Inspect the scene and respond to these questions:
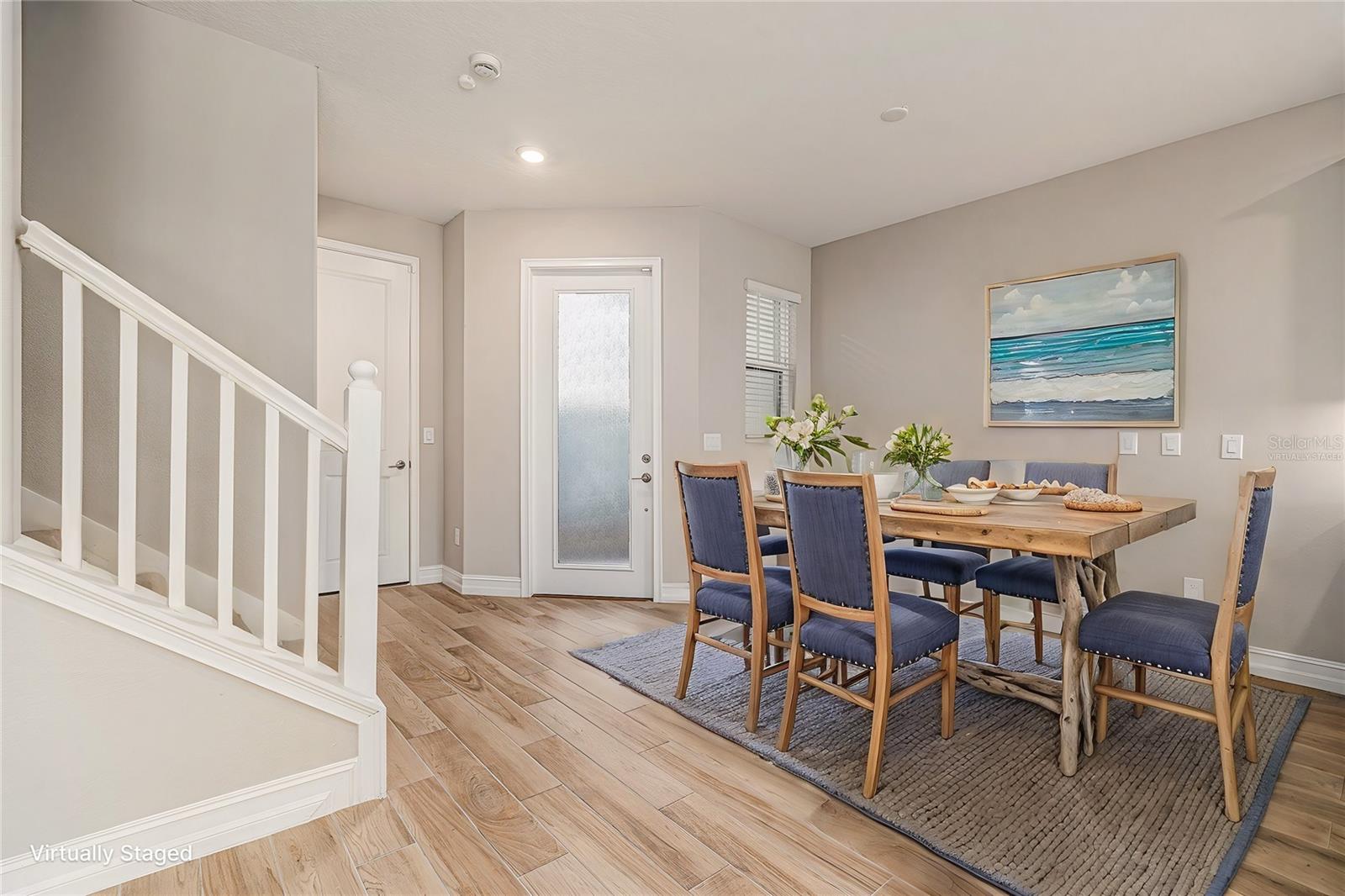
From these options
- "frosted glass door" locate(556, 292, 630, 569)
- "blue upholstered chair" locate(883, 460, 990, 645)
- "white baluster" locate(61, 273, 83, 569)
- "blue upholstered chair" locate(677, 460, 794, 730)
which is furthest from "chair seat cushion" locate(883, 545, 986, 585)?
"white baluster" locate(61, 273, 83, 569)

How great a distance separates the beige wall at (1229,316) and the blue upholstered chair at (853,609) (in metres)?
1.95

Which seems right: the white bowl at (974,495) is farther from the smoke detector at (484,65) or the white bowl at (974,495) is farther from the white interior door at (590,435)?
the smoke detector at (484,65)

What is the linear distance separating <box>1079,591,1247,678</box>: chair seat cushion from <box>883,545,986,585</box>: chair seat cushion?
73cm

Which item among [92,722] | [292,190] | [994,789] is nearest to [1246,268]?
[994,789]

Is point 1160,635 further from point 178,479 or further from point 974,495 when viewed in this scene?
point 178,479

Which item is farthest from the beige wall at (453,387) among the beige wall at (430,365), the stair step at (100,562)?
the stair step at (100,562)

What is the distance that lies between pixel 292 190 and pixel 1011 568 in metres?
3.34

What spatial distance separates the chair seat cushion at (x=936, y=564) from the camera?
9.18 feet

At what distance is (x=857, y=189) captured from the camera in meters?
3.80

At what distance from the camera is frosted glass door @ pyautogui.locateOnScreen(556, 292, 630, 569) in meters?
4.19

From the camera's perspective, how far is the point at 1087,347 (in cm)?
347

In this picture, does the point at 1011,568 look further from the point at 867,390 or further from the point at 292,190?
the point at 292,190

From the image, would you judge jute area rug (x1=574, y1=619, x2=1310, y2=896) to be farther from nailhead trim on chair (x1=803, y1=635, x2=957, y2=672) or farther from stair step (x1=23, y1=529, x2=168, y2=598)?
stair step (x1=23, y1=529, x2=168, y2=598)

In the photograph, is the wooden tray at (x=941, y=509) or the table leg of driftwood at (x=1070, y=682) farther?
the wooden tray at (x=941, y=509)
